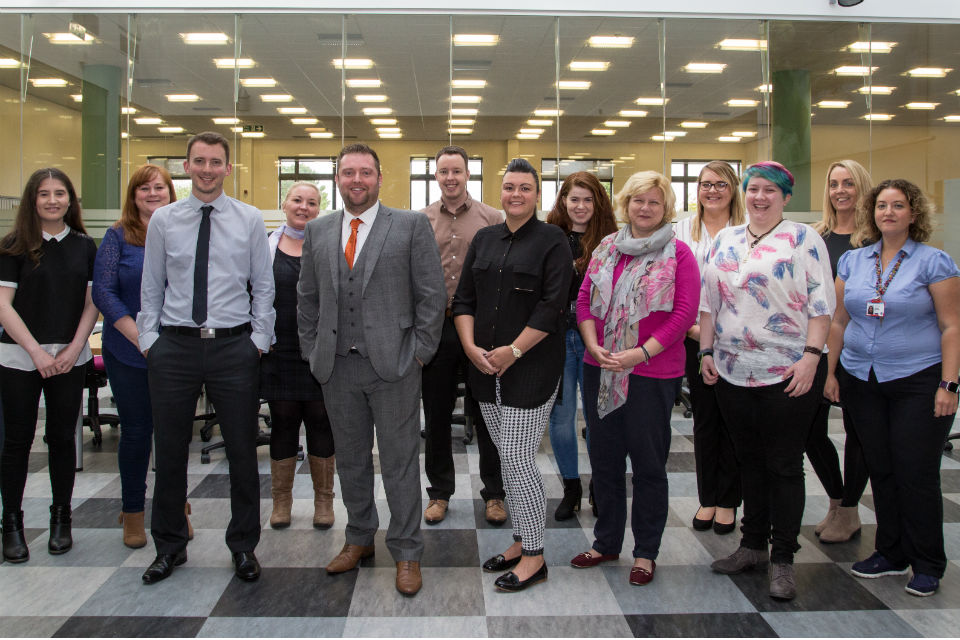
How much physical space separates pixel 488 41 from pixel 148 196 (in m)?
6.40

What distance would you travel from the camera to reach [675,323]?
260cm

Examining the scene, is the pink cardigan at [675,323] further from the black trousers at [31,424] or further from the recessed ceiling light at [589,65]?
the recessed ceiling light at [589,65]

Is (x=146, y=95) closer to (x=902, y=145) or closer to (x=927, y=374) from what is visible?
(x=927, y=374)

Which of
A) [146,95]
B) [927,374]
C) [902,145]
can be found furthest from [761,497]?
[146,95]

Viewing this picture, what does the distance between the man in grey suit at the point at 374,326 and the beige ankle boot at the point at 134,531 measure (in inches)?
38.7

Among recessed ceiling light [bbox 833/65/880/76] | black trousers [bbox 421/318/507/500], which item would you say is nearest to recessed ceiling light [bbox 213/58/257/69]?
black trousers [bbox 421/318/507/500]

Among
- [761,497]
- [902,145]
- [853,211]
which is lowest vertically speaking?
[761,497]

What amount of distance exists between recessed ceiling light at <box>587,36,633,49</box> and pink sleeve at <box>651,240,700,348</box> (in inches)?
265

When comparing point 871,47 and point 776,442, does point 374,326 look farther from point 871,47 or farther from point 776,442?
point 871,47

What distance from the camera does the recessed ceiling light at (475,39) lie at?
27.7 feet

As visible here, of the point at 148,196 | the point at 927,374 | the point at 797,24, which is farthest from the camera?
the point at 797,24

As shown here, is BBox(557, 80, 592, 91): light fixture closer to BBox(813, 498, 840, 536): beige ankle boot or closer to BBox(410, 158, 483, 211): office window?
BBox(410, 158, 483, 211): office window

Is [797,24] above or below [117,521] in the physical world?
above

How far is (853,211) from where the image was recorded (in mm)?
3287
